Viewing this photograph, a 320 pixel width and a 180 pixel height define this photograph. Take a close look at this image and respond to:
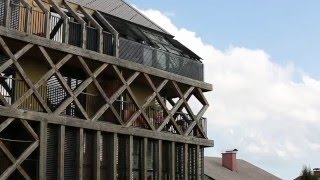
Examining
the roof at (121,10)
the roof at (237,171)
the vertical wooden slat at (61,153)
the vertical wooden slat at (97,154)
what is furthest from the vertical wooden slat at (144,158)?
the roof at (237,171)

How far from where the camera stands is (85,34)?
3020cm

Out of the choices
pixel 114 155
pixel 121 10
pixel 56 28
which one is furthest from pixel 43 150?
pixel 121 10

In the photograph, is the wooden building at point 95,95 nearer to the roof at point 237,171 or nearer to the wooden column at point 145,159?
the wooden column at point 145,159

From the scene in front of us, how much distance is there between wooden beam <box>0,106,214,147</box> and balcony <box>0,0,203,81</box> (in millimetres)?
3338

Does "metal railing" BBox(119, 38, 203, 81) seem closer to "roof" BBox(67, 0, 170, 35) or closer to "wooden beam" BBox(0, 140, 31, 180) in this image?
"roof" BBox(67, 0, 170, 35)

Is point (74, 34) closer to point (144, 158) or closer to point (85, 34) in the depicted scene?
point (85, 34)

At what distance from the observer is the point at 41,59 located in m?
29.6

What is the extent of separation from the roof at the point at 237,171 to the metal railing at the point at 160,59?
52.4ft

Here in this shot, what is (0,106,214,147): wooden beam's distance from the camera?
26.6m

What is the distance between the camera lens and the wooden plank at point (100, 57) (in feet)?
88.7

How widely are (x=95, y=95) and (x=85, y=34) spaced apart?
2928mm

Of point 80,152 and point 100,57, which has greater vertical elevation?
point 100,57

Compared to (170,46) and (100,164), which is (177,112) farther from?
(100,164)

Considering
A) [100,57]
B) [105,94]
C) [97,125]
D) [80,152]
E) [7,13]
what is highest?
[7,13]
